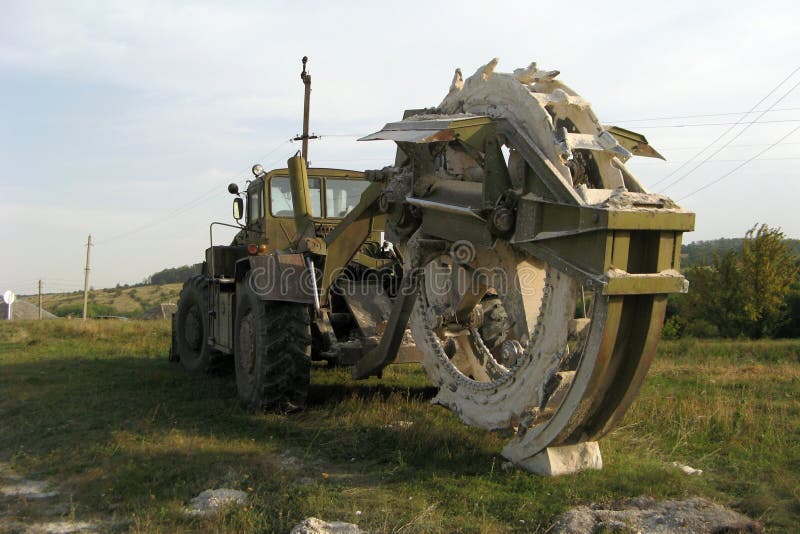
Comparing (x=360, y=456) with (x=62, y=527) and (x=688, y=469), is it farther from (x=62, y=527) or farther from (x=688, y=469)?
(x=688, y=469)

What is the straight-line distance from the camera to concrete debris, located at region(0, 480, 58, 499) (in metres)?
4.90

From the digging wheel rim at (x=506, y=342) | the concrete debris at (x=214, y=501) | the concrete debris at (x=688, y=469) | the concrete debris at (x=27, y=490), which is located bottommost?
the concrete debris at (x=27, y=490)

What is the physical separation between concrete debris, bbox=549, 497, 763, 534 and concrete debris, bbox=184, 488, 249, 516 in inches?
76.0

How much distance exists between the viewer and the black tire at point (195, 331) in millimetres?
9859

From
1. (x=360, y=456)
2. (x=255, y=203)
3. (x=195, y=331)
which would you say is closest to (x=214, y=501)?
(x=360, y=456)

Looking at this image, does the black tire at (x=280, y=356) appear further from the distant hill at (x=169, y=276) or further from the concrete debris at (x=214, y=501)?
the distant hill at (x=169, y=276)

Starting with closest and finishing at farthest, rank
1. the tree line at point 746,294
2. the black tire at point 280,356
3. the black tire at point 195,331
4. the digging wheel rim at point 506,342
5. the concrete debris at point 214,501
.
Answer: the concrete debris at point 214,501 < the digging wheel rim at point 506,342 < the black tire at point 280,356 < the black tire at point 195,331 < the tree line at point 746,294

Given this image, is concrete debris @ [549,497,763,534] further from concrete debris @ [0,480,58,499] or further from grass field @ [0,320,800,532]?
concrete debris @ [0,480,58,499]

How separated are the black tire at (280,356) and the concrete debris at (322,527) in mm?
2762

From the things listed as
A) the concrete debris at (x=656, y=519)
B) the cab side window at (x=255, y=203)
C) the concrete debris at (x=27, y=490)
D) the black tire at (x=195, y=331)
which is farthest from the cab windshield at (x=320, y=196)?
the concrete debris at (x=656, y=519)

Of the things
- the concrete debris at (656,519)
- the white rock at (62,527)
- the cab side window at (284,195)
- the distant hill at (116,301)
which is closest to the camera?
the concrete debris at (656,519)

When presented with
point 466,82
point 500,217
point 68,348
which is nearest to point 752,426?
point 500,217

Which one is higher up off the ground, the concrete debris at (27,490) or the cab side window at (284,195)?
the cab side window at (284,195)

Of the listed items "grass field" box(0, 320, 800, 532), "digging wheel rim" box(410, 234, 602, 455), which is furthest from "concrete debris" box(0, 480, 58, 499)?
"digging wheel rim" box(410, 234, 602, 455)
